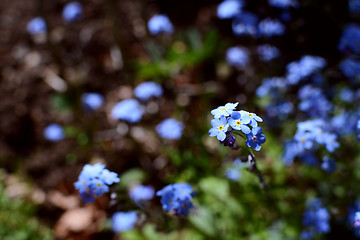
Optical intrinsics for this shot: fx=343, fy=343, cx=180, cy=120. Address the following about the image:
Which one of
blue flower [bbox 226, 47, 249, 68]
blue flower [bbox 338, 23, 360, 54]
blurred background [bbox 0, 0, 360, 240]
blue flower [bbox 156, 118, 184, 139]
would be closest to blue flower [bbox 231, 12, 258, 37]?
blurred background [bbox 0, 0, 360, 240]

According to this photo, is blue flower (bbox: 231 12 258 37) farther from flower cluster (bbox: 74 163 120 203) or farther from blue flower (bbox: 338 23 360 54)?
flower cluster (bbox: 74 163 120 203)

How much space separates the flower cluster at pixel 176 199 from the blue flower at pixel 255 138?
26.9 inches

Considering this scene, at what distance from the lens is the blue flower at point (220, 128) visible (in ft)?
5.80

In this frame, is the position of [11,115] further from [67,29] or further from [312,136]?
[312,136]

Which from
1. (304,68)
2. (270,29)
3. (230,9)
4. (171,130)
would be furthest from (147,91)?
(304,68)

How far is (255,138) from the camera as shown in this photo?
1797 mm

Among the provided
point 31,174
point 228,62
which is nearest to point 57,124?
point 31,174

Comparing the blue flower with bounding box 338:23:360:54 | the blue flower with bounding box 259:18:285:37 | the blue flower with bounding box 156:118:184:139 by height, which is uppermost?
the blue flower with bounding box 259:18:285:37

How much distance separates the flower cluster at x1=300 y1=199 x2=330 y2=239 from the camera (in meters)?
2.68

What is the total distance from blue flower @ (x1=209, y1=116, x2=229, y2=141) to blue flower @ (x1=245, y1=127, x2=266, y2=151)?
0.12 meters

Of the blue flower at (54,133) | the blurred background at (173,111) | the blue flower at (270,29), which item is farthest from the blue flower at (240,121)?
the blue flower at (54,133)

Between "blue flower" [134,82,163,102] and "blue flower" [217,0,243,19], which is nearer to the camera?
"blue flower" [217,0,243,19]

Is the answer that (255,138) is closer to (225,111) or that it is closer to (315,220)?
(225,111)

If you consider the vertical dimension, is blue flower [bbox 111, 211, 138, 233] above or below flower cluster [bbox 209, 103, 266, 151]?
above
